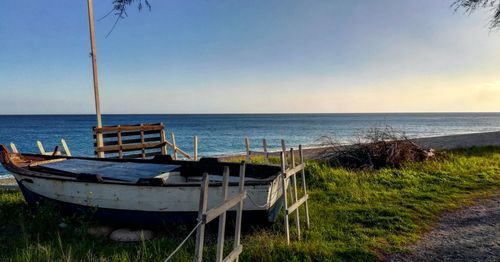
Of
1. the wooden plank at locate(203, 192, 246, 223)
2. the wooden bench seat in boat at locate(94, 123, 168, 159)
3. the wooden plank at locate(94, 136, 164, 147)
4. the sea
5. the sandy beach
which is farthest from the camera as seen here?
the sea

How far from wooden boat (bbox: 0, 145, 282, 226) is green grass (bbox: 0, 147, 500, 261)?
1.14 feet

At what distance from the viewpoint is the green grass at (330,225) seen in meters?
5.16

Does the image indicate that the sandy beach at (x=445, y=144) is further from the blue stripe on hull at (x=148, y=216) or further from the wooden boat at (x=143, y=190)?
the blue stripe on hull at (x=148, y=216)

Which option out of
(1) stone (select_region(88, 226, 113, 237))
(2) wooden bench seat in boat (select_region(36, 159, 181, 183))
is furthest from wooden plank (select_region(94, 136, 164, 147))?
(1) stone (select_region(88, 226, 113, 237))

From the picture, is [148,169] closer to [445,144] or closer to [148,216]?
[148,216]

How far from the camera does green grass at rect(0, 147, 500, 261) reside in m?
5.16

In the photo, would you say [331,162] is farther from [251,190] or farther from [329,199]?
[251,190]

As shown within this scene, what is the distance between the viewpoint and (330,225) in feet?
21.8

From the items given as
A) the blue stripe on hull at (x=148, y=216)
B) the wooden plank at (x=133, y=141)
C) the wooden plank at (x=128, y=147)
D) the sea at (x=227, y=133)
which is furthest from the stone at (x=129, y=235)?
the sea at (x=227, y=133)

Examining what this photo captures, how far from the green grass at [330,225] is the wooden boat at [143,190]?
13.7 inches

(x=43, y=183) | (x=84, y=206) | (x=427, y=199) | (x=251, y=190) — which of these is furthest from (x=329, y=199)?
(x=43, y=183)

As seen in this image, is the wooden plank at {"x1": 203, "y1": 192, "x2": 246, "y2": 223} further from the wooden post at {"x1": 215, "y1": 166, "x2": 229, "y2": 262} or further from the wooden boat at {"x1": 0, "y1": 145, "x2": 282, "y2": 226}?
the wooden boat at {"x1": 0, "y1": 145, "x2": 282, "y2": 226}

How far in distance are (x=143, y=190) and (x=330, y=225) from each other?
146 inches

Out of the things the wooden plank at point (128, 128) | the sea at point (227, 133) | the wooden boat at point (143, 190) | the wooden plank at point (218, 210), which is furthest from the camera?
the sea at point (227, 133)
